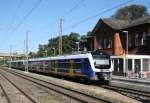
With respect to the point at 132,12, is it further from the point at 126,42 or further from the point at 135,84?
the point at 135,84

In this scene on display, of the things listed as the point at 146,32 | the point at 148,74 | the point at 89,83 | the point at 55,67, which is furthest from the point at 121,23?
the point at 89,83

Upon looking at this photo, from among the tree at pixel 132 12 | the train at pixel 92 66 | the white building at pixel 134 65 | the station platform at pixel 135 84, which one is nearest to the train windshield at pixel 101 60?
the train at pixel 92 66

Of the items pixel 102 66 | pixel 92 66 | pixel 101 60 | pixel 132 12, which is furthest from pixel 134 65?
pixel 132 12

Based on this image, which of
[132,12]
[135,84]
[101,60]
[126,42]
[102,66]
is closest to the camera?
[102,66]

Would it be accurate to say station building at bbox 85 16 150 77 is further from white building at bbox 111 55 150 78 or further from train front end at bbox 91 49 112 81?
train front end at bbox 91 49 112 81

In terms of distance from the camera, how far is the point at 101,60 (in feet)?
99.3

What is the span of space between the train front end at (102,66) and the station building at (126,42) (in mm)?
18883

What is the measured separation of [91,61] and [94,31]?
39.5 m

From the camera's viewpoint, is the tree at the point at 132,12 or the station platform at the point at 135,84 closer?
the station platform at the point at 135,84

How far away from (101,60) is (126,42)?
29725 millimetres

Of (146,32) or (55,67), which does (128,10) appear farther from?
(55,67)

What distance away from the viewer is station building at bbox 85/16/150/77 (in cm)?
5188

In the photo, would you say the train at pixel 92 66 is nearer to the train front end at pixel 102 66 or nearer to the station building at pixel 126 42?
the train front end at pixel 102 66

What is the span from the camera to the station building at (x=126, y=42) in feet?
170
